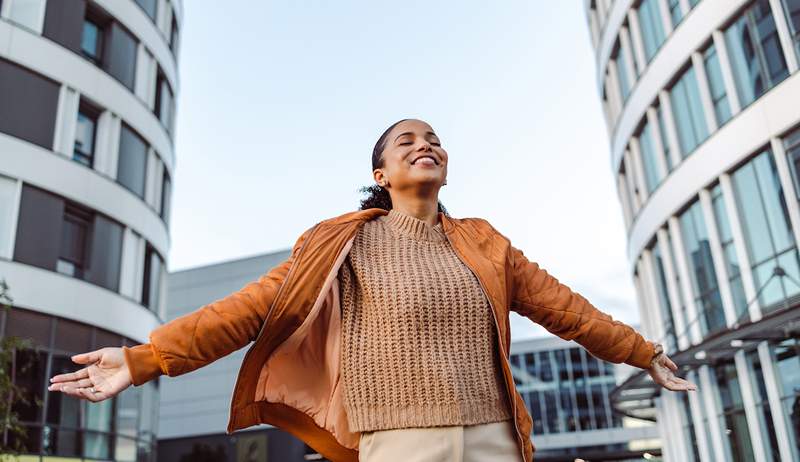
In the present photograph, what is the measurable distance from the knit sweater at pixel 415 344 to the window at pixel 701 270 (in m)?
15.5

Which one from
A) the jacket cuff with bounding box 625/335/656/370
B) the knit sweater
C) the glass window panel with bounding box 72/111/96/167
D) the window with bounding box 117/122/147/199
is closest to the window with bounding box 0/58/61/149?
the glass window panel with bounding box 72/111/96/167

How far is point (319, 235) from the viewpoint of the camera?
278 cm

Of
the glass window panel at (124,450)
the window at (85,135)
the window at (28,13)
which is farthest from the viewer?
the glass window panel at (124,450)

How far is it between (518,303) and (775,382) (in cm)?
1375

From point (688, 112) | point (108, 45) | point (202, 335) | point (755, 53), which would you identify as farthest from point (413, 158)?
point (108, 45)

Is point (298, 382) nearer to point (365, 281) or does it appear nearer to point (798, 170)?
point (365, 281)

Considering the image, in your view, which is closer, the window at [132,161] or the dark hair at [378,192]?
the dark hair at [378,192]

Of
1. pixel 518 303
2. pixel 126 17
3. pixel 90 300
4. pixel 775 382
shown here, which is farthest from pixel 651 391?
pixel 518 303

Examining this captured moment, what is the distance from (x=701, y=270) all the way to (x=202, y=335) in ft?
56.1

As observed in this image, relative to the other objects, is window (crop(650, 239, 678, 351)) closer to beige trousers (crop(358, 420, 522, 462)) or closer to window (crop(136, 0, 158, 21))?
window (crop(136, 0, 158, 21))

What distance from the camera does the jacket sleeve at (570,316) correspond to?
294cm

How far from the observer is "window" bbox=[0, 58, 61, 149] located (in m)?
16.7

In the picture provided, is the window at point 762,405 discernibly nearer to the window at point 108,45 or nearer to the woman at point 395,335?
the woman at point 395,335

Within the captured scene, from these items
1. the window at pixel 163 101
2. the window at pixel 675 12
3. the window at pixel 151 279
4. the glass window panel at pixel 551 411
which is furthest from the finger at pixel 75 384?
the glass window panel at pixel 551 411
